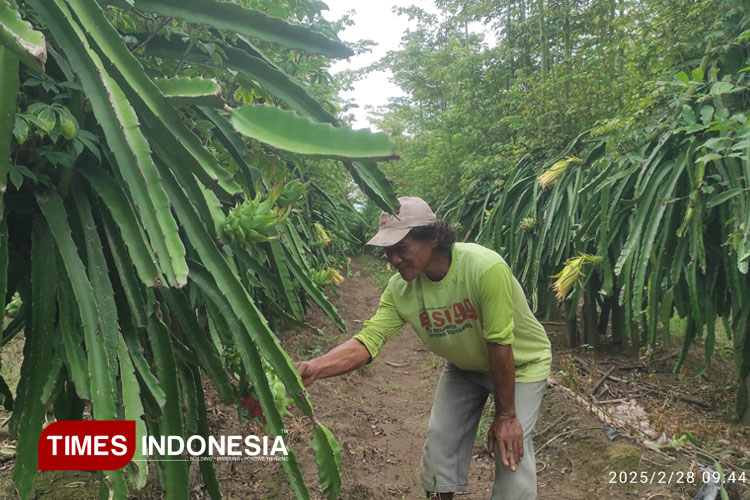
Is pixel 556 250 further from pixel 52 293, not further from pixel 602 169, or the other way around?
pixel 52 293

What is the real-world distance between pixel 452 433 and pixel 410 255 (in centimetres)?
81

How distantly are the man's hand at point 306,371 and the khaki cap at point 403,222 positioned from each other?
49 centimetres

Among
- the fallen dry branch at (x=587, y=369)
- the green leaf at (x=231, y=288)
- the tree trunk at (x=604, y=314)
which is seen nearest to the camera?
the green leaf at (x=231, y=288)

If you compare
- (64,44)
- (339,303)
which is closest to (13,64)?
(64,44)

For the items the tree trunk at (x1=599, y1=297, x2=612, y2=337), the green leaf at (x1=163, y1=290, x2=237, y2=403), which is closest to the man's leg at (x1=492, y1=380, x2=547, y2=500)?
the green leaf at (x1=163, y1=290, x2=237, y2=403)

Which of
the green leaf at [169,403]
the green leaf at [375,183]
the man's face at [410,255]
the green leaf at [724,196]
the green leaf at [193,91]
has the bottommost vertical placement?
the green leaf at [169,403]

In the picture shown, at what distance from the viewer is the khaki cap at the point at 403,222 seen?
1.80 metres

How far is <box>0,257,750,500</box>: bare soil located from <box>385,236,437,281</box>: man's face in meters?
1.03

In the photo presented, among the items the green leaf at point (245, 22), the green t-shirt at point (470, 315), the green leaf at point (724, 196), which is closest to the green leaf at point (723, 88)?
the green leaf at point (724, 196)

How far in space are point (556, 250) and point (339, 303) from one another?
362 centimetres

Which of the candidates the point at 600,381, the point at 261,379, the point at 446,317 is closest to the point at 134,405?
the point at 261,379

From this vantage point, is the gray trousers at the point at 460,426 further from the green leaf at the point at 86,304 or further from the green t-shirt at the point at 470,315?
the green leaf at the point at 86,304

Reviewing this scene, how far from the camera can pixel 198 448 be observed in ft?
4.58
